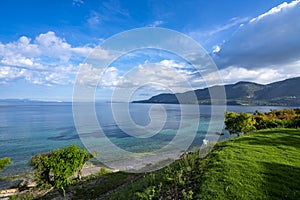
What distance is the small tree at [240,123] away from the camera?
32531 mm

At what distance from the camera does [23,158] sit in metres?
35.7

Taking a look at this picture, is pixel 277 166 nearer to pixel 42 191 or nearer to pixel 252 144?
pixel 252 144

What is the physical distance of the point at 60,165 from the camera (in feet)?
59.7

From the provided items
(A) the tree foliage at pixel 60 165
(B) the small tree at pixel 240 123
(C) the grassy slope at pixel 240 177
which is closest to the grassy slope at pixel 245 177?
(C) the grassy slope at pixel 240 177

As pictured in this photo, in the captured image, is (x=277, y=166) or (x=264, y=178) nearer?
(x=264, y=178)

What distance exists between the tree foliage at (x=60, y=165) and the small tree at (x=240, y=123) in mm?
25438

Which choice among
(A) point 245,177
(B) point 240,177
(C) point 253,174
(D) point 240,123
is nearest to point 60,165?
(B) point 240,177

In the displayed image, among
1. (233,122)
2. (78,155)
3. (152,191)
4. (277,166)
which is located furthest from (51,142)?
(277,166)

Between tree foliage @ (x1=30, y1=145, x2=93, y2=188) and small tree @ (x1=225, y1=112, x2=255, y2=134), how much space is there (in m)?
25.4

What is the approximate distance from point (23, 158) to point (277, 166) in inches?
1554

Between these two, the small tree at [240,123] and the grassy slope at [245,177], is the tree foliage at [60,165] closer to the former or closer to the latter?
the grassy slope at [245,177]

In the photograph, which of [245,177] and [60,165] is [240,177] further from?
[60,165]

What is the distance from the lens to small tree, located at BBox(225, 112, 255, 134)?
32.5 metres

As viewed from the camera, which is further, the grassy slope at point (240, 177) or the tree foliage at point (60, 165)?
the tree foliage at point (60, 165)
